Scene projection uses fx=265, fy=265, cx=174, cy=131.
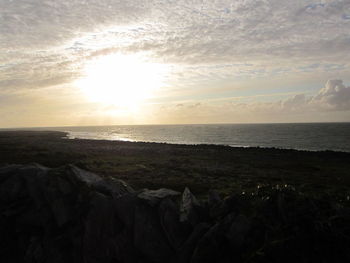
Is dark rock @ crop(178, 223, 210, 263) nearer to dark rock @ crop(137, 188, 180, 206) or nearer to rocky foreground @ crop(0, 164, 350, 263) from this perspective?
rocky foreground @ crop(0, 164, 350, 263)

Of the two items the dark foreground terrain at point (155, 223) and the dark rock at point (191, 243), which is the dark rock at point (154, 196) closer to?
the dark foreground terrain at point (155, 223)

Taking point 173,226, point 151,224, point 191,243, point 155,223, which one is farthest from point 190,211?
point 151,224

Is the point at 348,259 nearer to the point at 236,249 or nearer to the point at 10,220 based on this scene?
the point at 236,249

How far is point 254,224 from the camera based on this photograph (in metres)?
7.44

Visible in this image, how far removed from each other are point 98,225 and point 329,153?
5063cm

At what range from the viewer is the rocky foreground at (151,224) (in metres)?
6.96

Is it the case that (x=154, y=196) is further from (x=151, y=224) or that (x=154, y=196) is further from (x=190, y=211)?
(x=190, y=211)

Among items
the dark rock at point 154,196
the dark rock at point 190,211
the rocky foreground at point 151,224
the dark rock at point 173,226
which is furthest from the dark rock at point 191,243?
the dark rock at point 154,196

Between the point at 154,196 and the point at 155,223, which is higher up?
the point at 154,196

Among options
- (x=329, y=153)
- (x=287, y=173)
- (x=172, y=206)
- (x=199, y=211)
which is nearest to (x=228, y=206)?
(x=199, y=211)

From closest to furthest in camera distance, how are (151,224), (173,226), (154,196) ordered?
(173,226), (151,224), (154,196)

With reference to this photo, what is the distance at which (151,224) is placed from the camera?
8266 mm

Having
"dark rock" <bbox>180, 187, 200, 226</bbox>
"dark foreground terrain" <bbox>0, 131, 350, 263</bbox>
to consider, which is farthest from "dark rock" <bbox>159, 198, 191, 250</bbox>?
"dark rock" <bbox>180, 187, 200, 226</bbox>

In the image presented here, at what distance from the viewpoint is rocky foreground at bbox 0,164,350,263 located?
6957 mm
